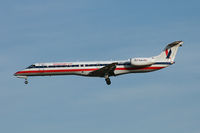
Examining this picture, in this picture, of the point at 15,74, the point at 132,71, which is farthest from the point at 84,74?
the point at 15,74

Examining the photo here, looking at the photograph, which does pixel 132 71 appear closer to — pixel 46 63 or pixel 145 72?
pixel 145 72

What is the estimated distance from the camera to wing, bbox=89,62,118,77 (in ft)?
111

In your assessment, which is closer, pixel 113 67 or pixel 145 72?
pixel 113 67

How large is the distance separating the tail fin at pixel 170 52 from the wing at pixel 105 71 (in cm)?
676

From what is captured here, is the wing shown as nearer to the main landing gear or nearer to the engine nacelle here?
the main landing gear

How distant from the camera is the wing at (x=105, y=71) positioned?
3375 cm

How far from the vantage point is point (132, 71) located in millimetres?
36250

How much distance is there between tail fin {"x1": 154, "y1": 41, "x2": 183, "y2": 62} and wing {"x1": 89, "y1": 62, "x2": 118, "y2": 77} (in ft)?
22.2

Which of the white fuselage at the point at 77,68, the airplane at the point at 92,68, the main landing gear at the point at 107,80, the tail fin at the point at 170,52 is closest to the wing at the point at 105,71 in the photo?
the airplane at the point at 92,68

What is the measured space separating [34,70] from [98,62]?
8732 millimetres

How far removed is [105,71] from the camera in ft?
113

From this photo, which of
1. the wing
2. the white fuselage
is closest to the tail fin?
the white fuselage

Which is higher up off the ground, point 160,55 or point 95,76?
point 160,55

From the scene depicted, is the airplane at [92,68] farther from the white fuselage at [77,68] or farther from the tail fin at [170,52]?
the tail fin at [170,52]
